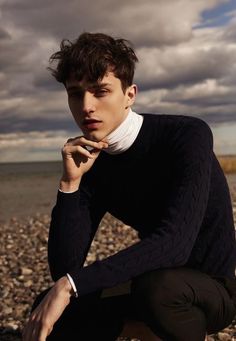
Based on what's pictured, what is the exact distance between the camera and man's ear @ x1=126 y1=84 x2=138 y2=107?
11.1 feet

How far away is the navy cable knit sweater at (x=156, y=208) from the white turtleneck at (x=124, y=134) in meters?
0.04

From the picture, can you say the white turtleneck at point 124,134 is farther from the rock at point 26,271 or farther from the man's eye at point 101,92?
the rock at point 26,271

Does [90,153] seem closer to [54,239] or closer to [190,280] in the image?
[54,239]

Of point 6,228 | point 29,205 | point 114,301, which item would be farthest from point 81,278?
point 29,205

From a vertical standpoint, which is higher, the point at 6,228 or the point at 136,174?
the point at 136,174

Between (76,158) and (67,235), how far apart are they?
46cm

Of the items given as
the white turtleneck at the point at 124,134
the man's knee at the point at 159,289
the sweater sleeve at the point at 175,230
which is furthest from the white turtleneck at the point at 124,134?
the man's knee at the point at 159,289

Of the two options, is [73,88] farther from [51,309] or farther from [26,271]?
[26,271]

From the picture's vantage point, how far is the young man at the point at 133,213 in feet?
9.57

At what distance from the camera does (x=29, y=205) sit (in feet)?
74.9

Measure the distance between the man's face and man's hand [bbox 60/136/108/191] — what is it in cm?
5

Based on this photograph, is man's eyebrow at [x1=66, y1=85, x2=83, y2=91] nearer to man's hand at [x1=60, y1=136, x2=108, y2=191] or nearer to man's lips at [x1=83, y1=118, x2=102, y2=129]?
man's lips at [x1=83, y1=118, x2=102, y2=129]

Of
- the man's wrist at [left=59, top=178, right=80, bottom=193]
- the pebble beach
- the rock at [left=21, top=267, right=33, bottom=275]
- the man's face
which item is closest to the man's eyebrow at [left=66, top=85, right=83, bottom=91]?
the man's face

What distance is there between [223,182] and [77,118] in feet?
2.97
